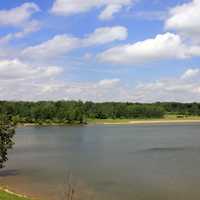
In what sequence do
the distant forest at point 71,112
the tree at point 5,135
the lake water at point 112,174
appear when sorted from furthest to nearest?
the distant forest at point 71,112, the tree at point 5,135, the lake water at point 112,174

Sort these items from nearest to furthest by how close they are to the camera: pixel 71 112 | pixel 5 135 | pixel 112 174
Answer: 1. pixel 5 135
2. pixel 112 174
3. pixel 71 112

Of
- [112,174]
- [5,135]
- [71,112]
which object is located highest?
[71,112]

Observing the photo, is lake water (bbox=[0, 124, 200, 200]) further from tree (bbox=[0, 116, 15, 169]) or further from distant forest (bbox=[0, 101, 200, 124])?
distant forest (bbox=[0, 101, 200, 124])

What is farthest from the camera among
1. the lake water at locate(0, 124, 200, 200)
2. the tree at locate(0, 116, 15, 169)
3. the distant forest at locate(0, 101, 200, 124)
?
the distant forest at locate(0, 101, 200, 124)

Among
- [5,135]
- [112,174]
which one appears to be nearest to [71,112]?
[112,174]

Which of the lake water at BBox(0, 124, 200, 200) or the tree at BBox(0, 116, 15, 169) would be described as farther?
the tree at BBox(0, 116, 15, 169)

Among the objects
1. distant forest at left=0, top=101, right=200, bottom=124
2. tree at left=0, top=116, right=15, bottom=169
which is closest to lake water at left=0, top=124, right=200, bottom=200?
tree at left=0, top=116, right=15, bottom=169

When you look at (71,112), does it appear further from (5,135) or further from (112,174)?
(5,135)

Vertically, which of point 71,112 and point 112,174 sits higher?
point 71,112

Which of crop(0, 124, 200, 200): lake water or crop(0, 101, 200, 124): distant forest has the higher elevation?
crop(0, 101, 200, 124): distant forest

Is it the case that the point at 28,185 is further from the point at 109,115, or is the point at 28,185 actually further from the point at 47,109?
the point at 109,115

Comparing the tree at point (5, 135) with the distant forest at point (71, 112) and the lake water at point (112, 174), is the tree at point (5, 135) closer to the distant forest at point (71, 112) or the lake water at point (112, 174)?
the lake water at point (112, 174)

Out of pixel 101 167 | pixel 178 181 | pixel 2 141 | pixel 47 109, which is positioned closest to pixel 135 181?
pixel 178 181

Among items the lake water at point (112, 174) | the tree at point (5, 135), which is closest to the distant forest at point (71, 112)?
the lake water at point (112, 174)
